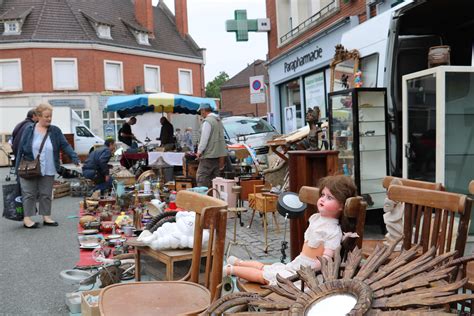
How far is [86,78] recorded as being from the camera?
→ 29969 millimetres

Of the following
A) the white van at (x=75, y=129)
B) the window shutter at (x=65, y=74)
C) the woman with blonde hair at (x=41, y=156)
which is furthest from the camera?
the window shutter at (x=65, y=74)

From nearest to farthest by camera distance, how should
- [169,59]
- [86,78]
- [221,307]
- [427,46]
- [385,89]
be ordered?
[221,307] → [385,89] → [427,46] → [86,78] → [169,59]

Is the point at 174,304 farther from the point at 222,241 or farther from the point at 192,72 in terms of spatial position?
the point at 192,72

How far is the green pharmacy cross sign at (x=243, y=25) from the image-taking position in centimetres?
1733

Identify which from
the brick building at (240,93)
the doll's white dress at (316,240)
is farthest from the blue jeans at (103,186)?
the brick building at (240,93)

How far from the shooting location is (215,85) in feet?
260

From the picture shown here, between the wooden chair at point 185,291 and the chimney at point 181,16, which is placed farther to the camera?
the chimney at point 181,16

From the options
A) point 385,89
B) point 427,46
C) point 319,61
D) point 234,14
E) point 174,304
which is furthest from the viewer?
point 234,14

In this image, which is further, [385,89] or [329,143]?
[329,143]

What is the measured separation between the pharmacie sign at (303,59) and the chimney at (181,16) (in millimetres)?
23245

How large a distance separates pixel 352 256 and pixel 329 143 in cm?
485

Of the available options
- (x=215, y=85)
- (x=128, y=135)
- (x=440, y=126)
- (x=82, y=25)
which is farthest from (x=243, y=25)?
(x=215, y=85)

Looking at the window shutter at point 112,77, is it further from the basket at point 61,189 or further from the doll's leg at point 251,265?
the doll's leg at point 251,265

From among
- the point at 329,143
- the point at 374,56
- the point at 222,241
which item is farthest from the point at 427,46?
the point at 222,241
